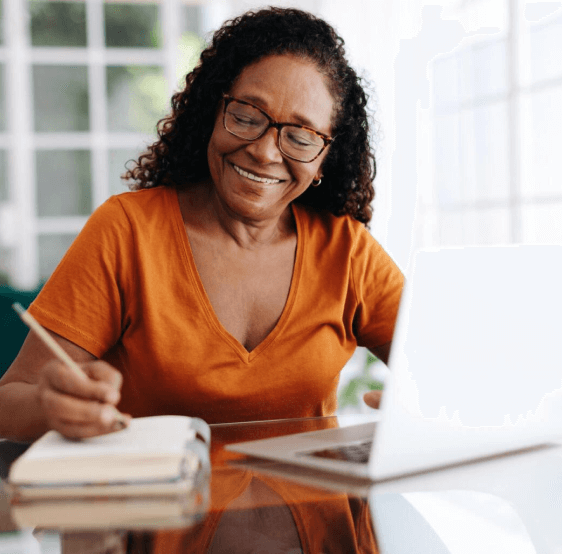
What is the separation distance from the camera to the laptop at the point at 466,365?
2.83 feet

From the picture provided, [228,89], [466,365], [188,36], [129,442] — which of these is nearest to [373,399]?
[466,365]

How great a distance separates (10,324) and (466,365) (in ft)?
3.67

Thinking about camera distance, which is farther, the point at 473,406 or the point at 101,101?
the point at 101,101

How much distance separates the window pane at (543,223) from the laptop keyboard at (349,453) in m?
2.53

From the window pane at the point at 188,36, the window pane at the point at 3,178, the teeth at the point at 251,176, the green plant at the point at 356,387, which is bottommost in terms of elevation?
the green plant at the point at 356,387

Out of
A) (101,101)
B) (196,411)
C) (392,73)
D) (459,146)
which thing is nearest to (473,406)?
(196,411)

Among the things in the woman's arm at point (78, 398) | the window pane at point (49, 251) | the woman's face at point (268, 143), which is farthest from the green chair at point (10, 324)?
the window pane at point (49, 251)

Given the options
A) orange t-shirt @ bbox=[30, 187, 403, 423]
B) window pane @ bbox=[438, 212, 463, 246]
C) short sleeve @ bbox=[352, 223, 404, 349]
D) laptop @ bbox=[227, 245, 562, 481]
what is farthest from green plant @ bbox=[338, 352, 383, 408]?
laptop @ bbox=[227, 245, 562, 481]

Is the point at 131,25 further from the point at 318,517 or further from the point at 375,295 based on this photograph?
the point at 318,517

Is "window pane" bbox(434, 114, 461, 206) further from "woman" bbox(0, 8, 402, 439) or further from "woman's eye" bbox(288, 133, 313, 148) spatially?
"woman's eye" bbox(288, 133, 313, 148)

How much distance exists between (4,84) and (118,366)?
140 inches

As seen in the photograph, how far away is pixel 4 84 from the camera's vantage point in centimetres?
455

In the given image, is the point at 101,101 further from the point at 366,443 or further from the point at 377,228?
the point at 366,443

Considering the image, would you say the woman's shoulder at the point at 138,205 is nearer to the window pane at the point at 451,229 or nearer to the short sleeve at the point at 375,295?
the short sleeve at the point at 375,295
